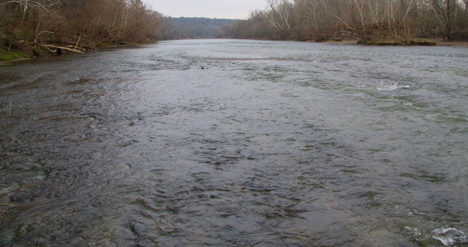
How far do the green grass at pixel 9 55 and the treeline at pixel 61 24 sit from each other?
18.0 inches

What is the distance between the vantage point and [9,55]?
21.2 meters

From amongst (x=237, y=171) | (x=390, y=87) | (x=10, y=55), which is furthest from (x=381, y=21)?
(x=237, y=171)

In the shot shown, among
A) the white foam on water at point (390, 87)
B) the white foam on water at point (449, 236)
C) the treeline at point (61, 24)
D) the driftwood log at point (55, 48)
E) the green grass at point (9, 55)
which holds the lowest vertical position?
the white foam on water at point (449, 236)

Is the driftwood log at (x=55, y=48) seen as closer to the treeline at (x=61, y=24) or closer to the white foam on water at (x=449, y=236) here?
the treeline at (x=61, y=24)

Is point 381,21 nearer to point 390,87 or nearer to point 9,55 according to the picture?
point 390,87

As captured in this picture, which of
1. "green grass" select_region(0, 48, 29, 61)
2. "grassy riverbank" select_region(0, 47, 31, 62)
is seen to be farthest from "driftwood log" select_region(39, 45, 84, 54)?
"green grass" select_region(0, 48, 29, 61)

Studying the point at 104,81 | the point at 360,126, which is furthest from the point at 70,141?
the point at 104,81

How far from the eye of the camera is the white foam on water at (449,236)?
291 cm

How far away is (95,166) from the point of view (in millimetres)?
4656

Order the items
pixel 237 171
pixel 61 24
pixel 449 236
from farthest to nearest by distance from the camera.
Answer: pixel 61 24
pixel 237 171
pixel 449 236

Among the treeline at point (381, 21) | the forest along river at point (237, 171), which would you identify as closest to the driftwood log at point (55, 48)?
the forest along river at point (237, 171)

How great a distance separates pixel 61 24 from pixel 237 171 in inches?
1065

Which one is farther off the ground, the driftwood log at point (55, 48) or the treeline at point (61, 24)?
the treeline at point (61, 24)

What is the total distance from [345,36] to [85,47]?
38.9 meters
